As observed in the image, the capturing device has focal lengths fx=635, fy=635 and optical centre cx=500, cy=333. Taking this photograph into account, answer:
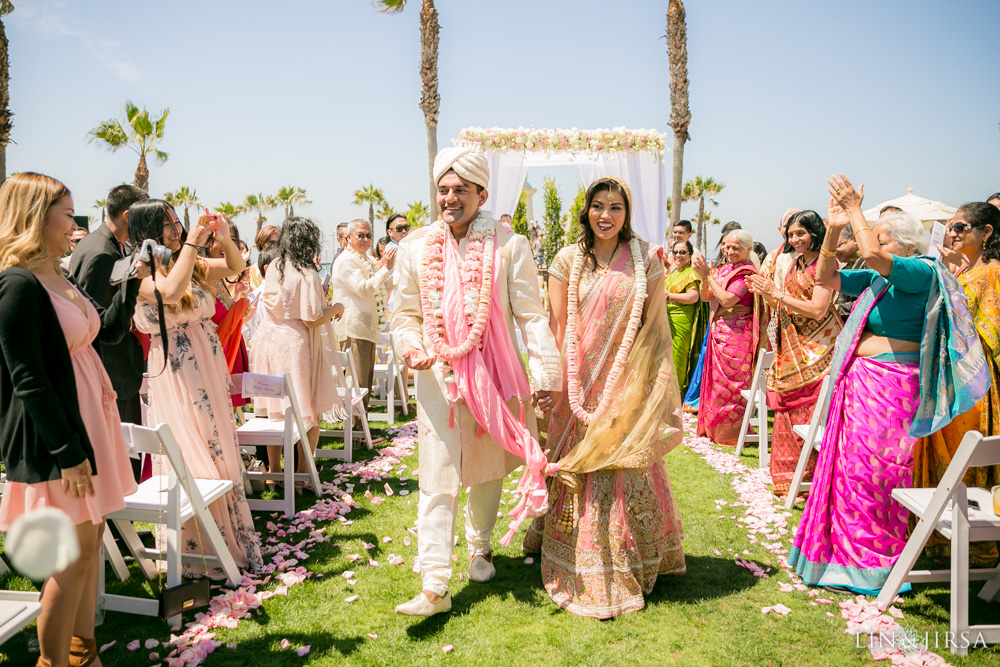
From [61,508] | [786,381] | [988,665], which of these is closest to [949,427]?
[988,665]

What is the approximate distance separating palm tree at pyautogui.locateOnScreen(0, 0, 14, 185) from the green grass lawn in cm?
1341

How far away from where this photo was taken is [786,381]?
17.7 ft

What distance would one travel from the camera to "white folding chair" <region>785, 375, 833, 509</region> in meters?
4.44

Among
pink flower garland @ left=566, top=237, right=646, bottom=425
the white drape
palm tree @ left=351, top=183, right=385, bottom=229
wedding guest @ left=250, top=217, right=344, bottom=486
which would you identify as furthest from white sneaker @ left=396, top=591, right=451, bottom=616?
palm tree @ left=351, top=183, right=385, bottom=229

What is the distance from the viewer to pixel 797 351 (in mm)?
5379

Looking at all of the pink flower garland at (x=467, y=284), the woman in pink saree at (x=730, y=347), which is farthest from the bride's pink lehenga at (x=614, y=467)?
the woman in pink saree at (x=730, y=347)

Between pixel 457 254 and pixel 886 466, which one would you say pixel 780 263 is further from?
pixel 457 254

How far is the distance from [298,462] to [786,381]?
427 centimetres

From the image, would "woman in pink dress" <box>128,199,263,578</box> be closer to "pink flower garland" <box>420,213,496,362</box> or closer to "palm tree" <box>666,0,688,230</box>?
"pink flower garland" <box>420,213,496,362</box>

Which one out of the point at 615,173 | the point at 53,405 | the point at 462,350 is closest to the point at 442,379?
the point at 462,350

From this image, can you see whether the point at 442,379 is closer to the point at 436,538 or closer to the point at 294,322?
the point at 436,538

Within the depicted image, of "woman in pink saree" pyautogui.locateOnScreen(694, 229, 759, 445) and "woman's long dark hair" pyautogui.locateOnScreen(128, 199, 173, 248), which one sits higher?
"woman's long dark hair" pyautogui.locateOnScreen(128, 199, 173, 248)

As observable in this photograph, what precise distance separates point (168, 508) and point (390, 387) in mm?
4494

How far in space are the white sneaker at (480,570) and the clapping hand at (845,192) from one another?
2.79 m
